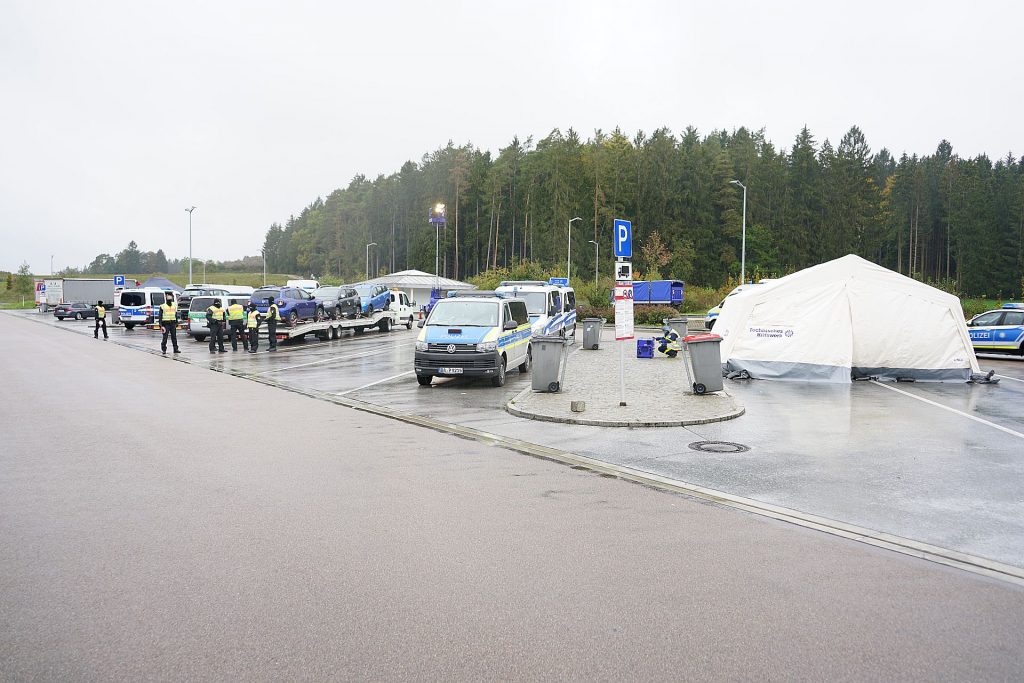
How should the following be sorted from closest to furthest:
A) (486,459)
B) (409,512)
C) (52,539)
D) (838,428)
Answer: (52,539), (409,512), (486,459), (838,428)

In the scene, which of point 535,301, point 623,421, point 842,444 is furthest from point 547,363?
point 535,301

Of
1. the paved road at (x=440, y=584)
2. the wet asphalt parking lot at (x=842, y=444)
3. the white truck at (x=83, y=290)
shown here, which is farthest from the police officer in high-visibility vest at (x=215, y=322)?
the white truck at (x=83, y=290)

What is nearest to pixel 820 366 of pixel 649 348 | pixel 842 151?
pixel 649 348

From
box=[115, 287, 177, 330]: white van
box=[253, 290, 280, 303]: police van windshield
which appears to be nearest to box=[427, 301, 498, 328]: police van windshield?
box=[253, 290, 280, 303]: police van windshield

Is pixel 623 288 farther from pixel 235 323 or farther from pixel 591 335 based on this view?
Answer: pixel 235 323

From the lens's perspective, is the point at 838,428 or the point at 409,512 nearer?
the point at 409,512

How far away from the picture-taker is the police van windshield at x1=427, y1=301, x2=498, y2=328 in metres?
16.8

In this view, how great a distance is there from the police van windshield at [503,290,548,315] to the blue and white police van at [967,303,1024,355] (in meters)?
13.7

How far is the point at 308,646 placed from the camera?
3.99 meters

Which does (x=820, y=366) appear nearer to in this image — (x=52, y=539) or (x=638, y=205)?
(x=52, y=539)

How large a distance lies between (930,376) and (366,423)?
13.8 meters

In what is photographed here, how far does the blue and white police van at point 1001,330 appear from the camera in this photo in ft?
80.0

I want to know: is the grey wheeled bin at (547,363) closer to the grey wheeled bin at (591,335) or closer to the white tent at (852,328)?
the white tent at (852,328)

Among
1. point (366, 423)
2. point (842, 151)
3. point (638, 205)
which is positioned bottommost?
point (366, 423)
